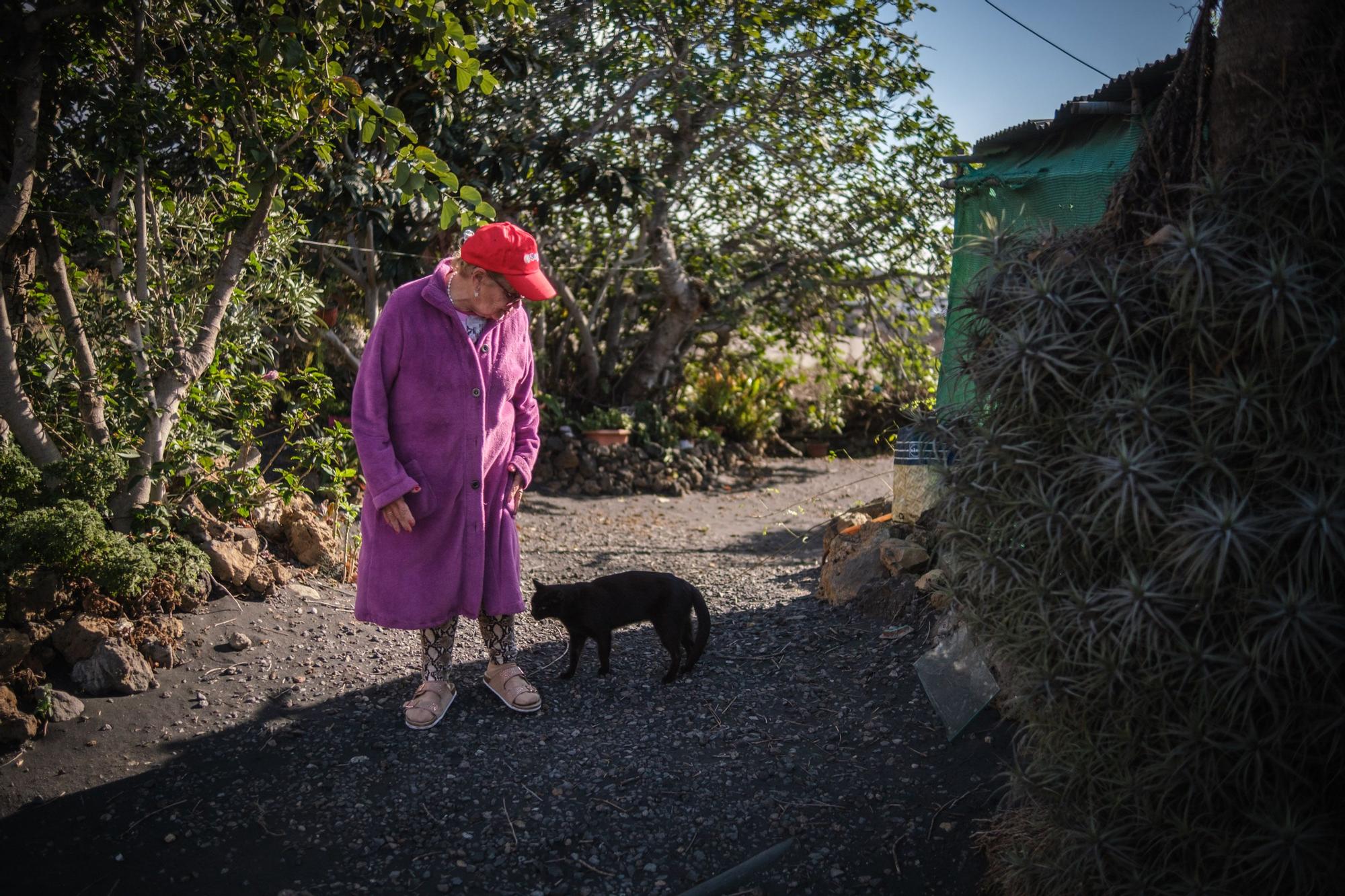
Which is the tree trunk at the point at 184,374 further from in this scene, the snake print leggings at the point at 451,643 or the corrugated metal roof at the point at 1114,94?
the corrugated metal roof at the point at 1114,94

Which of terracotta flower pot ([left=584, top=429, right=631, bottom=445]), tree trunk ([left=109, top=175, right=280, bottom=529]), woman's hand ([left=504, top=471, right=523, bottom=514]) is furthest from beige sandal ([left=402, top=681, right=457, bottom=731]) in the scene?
terracotta flower pot ([left=584, top=429, right=631, bottom=445])

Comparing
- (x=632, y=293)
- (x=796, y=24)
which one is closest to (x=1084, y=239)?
(x=796, y=24)

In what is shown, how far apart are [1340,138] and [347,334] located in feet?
23.9

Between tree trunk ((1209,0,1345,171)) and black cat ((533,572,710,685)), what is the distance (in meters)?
2.65

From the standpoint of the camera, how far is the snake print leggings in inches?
138

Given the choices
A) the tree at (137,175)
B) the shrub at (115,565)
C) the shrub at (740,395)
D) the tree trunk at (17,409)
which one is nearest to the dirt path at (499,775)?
the shrub at (115,565)

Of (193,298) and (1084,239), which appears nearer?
(1084,239)

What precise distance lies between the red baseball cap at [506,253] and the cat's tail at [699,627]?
1595 mm

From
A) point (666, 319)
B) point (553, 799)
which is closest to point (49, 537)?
point (553, 799)

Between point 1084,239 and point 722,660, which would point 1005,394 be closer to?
point 1084,239

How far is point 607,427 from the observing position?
948 cm

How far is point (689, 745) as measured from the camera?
134 inches

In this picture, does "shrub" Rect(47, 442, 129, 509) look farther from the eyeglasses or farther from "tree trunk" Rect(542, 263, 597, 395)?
"tree trunk" Rect(542, 263, 597, 395)

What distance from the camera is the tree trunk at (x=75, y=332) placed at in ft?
12.9
